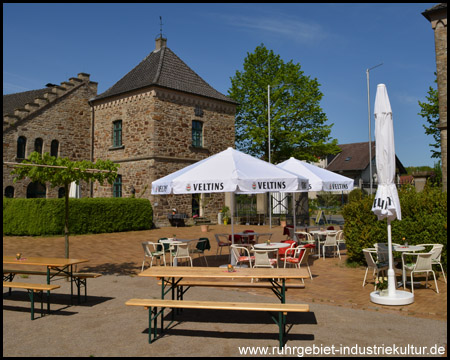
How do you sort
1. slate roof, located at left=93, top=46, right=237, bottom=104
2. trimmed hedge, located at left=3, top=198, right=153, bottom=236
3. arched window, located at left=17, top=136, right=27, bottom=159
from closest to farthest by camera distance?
trimmed hedge, located at left=3, top=198, right=153, bottom=236
arched window, located at left=17, top=136, right=27, bottom=159
slate roof, located at left=93, top=46, right=237, bottom=104

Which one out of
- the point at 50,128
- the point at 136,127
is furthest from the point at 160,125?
the point at 50,128

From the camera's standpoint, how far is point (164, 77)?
22.2 meters

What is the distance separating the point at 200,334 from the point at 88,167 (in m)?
4.95

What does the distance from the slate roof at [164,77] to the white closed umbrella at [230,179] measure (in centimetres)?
1324

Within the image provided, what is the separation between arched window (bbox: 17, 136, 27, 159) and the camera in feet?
71.7

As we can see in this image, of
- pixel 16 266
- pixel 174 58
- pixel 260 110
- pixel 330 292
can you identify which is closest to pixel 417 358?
pixel 330 292

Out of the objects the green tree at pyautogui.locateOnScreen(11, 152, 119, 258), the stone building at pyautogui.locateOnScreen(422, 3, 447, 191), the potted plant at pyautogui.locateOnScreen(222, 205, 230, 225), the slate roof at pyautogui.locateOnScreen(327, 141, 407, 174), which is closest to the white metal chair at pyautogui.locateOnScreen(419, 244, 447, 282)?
the green tree at pyautogui.locateOnScreen(11, 152, 119, 258)

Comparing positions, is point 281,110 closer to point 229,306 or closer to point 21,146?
point 21,146

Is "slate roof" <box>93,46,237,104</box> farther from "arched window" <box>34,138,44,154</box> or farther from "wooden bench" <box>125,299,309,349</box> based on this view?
"wooden bench" <box>125,299,309,349</box>

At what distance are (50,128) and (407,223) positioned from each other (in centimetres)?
2038

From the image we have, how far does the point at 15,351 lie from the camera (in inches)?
176

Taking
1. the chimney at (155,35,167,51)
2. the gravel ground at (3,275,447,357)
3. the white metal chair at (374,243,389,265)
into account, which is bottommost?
the gravel ground at (3,275,447,357)

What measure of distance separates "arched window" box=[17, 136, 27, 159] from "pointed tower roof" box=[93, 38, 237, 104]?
465 cm

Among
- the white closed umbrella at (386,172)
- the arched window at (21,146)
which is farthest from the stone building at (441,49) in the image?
the arched window at (21,146)
